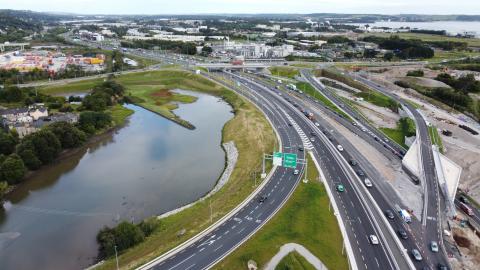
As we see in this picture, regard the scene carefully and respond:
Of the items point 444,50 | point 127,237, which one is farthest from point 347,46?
point 127,237

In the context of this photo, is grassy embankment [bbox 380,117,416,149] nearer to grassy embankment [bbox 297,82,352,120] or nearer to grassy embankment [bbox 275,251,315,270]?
grassy embankment [bbox 297,82,352,120]

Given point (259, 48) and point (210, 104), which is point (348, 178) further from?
point (259, 48)

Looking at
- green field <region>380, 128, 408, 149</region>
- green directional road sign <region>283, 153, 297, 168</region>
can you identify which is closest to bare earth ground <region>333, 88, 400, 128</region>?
green field <region>380, 128, 408, 149</region>

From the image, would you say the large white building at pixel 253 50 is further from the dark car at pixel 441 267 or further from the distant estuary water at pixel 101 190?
the dark car at pixel 441 267

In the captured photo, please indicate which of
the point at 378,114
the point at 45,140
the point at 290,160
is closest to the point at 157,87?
the point at 45,140

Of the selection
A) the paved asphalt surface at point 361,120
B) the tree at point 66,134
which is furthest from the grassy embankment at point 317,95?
the tree at point 66,134

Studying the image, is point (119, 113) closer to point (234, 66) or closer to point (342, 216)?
point (234, 66)
